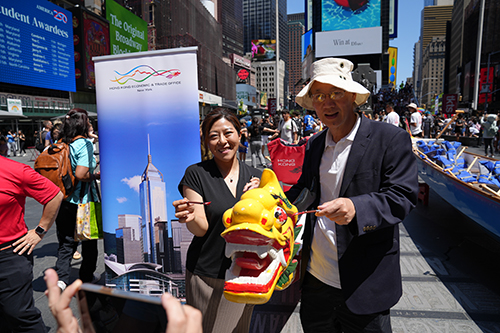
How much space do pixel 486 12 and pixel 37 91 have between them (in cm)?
6582

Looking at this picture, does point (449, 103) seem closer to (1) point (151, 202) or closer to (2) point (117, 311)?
(1) point (151, 202)

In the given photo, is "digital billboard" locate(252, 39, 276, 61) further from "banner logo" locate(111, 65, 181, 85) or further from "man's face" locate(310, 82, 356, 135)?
"man's face" locate(310, 82, 356, 135)

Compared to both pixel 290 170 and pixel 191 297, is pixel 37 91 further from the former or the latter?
pixel 191 297

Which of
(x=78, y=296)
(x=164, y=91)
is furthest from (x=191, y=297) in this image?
(x=164, y=91)

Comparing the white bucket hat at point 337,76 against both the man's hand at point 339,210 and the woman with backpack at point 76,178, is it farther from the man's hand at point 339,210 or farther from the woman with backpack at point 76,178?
the woman with backpack at point 76,178

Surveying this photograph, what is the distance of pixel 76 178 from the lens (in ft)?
11.4

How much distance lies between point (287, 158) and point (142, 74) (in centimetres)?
320

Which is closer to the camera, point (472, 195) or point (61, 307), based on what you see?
point (61, 307)

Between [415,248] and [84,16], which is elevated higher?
[84,16]

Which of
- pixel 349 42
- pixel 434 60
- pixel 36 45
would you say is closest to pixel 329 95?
pixel 349 42

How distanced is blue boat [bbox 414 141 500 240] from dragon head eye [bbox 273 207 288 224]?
3041 millimetres

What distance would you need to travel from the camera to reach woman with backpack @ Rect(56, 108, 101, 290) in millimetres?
3443

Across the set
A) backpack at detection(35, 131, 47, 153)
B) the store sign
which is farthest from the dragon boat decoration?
the store sign

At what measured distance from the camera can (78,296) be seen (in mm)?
814
